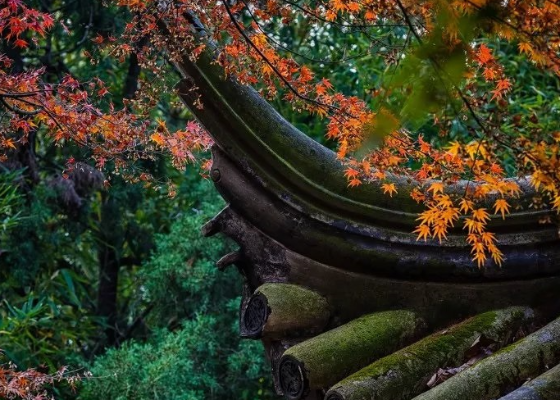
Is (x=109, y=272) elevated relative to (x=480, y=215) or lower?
elevated

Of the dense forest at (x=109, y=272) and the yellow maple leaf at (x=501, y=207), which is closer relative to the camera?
the yellow maple leaf at (x=501, y=207)

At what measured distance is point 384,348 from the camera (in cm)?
317

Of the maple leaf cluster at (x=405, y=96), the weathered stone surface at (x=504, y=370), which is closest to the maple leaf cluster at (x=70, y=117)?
the maple leaf cluster at (x=405, y=96)

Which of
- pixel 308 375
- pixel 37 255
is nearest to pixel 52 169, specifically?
pixel 37 255

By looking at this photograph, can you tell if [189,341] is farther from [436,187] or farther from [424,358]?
[436,187]

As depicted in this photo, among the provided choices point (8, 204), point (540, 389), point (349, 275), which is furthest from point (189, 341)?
point (540, 389)

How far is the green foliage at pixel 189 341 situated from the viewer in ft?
24.4

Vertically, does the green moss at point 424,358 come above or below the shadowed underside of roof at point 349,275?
below

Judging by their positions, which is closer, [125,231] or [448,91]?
[448,91]

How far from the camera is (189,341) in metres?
7.78

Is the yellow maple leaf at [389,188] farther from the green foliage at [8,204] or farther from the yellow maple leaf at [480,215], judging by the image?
the green foliage at [8,204]

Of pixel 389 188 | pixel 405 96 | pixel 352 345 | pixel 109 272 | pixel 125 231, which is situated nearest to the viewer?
pixel 405 96

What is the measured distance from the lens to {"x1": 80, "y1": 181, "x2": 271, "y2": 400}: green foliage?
743 centimetres

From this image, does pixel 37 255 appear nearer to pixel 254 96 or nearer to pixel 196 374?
pixel 196 374
